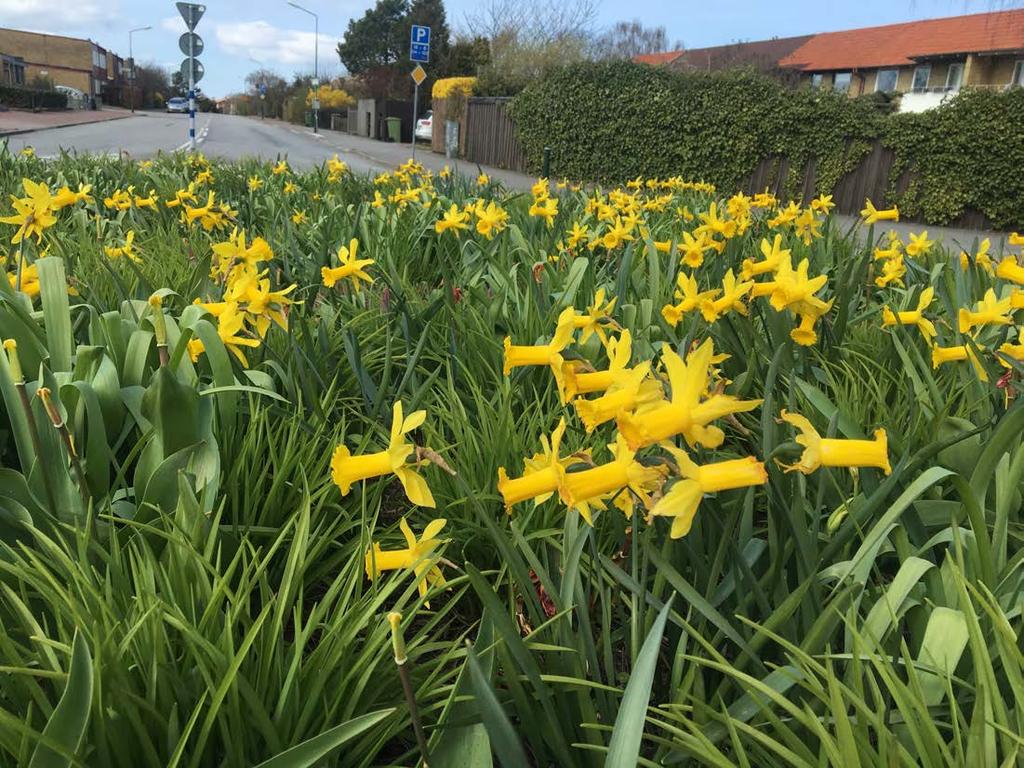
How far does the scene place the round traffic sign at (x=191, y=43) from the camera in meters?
13.3

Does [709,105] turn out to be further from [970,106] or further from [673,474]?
[673,474]

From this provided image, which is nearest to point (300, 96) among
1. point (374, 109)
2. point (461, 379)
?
point (374, 109)

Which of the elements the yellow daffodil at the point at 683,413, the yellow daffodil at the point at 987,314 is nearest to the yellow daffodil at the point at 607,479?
the yellow daffodil at the point at 683,413

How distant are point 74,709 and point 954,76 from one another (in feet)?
118

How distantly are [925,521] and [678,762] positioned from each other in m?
0.59

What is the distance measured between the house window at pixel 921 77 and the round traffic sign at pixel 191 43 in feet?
95.7

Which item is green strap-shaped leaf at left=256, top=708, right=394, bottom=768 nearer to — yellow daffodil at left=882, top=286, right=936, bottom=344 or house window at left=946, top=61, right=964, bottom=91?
yellow daffodil at left=882, top=286, right=936, bottom=344

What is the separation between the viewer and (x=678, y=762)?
924 mm

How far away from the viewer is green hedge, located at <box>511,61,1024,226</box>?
11000mm

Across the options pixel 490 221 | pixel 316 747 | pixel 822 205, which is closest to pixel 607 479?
pixel 316 747

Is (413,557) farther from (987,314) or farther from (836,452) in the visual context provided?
(987,314)

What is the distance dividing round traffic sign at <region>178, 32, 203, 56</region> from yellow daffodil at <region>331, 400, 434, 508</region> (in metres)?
15.0

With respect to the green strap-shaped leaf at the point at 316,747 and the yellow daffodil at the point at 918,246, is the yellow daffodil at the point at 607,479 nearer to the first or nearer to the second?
the green strap-shaped leaf at the point at 316,747

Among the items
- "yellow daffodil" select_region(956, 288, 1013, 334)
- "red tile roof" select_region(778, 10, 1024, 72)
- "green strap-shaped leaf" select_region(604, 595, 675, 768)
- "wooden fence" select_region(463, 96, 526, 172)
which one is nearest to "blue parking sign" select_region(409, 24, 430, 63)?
"wooden fence" select_region(463, 96, 526, 172)
